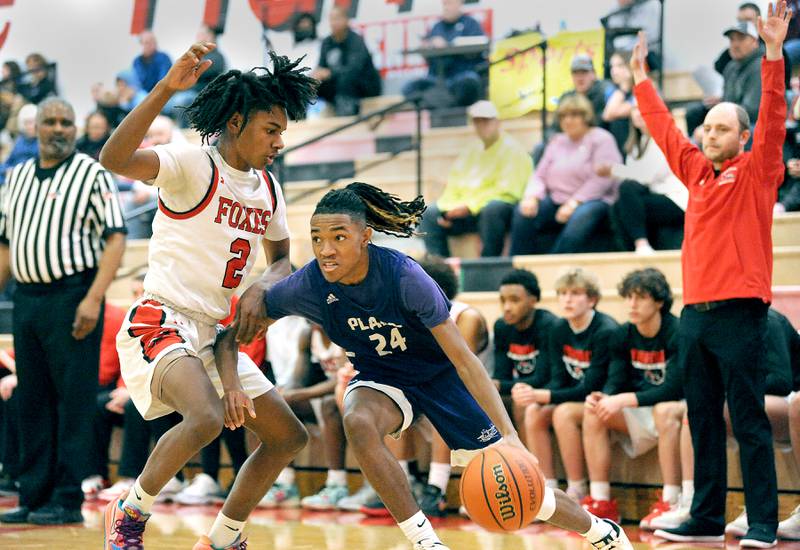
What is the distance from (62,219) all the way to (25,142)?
5239 mm

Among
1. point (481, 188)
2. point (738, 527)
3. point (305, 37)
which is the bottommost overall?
point (738, 527)

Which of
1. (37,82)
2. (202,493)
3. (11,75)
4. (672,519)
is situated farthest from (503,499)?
(11,75)

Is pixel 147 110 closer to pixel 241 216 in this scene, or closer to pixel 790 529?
pixel 241 216

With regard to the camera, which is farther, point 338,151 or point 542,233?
point 338,151

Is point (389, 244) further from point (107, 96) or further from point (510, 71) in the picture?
point (107, 96)

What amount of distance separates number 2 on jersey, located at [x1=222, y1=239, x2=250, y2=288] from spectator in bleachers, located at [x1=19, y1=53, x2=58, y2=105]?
881cm

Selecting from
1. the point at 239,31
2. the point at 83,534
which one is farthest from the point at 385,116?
the point at 83,534

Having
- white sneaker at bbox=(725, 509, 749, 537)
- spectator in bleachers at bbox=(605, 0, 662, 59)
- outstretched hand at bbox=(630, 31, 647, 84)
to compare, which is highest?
spectator in bleachers at bbox=(605, 0, 662, 59)

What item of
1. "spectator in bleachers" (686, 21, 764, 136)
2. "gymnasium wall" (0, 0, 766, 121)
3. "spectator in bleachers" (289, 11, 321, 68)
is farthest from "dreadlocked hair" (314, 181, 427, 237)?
"spectator in bleachers" (289, 11, 321, 68)

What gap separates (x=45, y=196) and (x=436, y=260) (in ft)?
6.53

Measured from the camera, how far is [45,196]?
5.70m

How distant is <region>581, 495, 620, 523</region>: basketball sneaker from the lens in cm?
565

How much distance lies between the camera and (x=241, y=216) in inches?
161

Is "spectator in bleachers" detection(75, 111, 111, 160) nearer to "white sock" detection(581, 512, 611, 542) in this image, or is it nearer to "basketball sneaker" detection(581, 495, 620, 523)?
"basketball sneaker" detection(581, 495, 620, 523)
